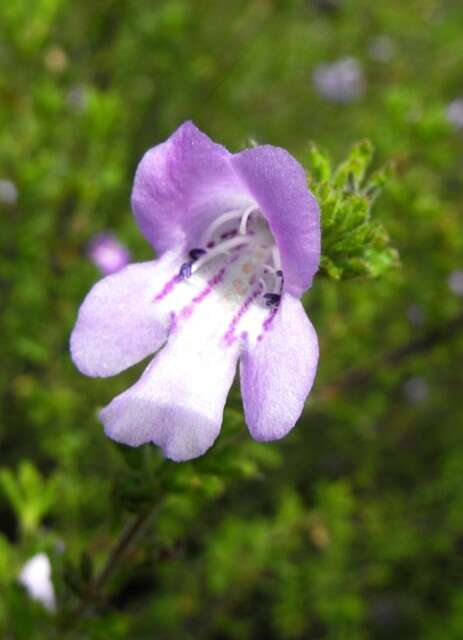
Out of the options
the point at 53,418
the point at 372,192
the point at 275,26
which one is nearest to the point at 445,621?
the point at 53,418

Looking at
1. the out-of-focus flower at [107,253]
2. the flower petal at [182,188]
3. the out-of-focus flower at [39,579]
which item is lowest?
the out-of-focus flower at [39,579]

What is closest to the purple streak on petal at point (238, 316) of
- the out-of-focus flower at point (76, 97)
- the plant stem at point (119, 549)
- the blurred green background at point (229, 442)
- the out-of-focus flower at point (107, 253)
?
the blurred green background at point (229, 442)

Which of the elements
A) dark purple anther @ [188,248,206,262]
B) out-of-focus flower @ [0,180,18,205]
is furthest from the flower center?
out-of-focus flower @ [0,180,18,205]

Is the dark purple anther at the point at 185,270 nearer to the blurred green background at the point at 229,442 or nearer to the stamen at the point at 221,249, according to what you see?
the stamen at the point at 221,249

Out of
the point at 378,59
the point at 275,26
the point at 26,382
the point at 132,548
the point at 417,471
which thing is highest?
the point at 275,26

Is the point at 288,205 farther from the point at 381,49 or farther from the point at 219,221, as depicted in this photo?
the point at 381,49

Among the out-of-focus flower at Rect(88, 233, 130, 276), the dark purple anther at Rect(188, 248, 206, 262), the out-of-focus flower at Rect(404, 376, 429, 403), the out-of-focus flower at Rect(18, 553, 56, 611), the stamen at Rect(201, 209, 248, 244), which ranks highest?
the out-of-focus flower at Rect(88, 233, 130, 276)

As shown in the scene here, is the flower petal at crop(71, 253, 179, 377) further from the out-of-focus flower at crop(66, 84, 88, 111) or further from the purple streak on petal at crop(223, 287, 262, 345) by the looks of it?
the out-of-focus flower at crop(66, 84, 88, 111)

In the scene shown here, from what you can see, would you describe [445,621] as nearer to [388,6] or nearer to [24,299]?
[24,299]
